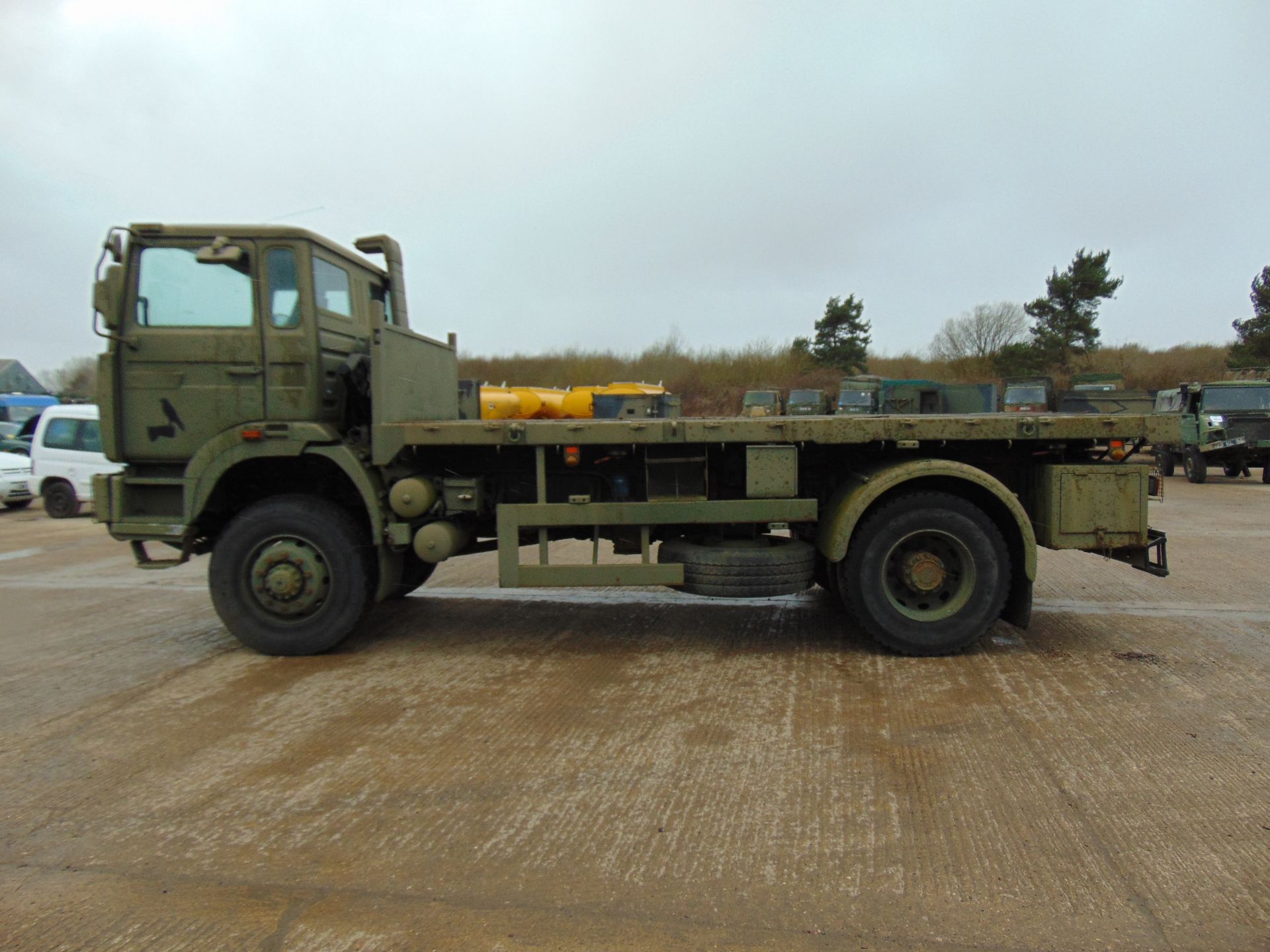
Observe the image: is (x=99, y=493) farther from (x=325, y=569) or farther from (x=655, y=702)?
(x=655, y=702)

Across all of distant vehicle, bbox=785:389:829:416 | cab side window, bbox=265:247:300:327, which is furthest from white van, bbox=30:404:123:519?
distant vehicle, bbox=785:389:829:416

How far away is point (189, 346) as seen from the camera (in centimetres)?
502

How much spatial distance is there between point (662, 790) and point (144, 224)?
181 inches

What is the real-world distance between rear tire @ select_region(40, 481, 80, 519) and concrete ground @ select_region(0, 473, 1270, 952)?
30.5 ft

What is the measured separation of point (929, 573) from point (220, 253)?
4.87 m

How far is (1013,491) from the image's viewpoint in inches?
216

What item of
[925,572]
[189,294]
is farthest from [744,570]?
[189,294]

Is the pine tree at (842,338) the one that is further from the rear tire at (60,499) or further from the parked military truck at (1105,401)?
the rear tire at (60,499)

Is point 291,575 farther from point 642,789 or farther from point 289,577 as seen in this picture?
point 642,789

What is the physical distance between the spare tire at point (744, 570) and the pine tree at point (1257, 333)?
3495 cm

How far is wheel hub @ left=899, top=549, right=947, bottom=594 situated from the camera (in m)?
5.00

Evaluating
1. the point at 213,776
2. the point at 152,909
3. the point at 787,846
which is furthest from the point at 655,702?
the point at 152,909

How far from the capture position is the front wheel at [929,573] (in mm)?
4953

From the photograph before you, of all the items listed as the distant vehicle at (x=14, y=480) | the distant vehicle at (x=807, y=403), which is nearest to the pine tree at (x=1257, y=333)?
the distant vehicle at (x=807, y=403)
